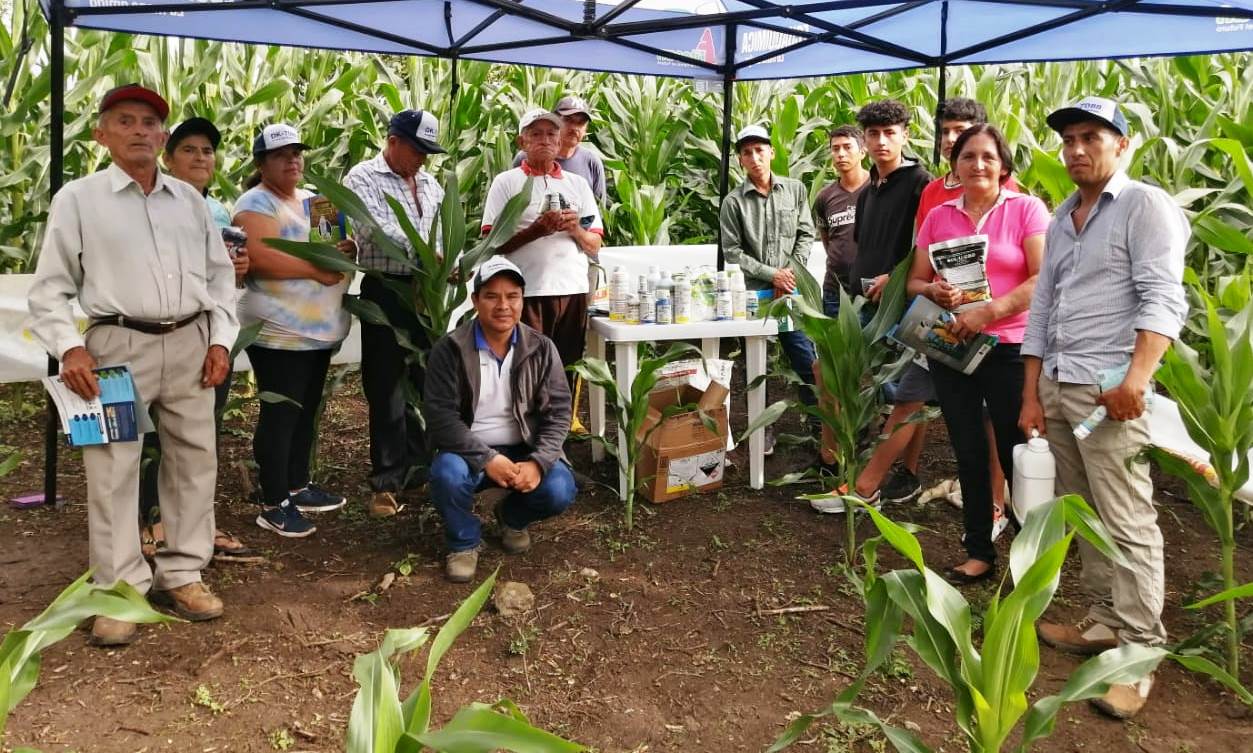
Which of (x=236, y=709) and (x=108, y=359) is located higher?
(x=108, y=359)

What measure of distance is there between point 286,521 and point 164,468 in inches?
33.5

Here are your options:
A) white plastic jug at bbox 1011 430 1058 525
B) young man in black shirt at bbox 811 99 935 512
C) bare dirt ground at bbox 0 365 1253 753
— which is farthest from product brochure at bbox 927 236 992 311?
bare dirt ground at bbox 0 365 1253 753

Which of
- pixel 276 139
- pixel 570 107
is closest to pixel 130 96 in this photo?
pixel 276 139

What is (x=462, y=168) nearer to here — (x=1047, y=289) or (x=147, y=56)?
(x=147, y=56)

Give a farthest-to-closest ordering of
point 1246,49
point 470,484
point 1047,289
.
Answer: point 1246,49, point 470,484, point 1047,289

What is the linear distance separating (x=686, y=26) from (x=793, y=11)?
1.98 feet

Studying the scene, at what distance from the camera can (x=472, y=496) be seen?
3.78 meters

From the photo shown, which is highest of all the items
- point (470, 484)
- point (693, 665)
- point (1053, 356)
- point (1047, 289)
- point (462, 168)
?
point (462, 168)

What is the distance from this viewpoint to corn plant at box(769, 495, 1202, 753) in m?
2.04

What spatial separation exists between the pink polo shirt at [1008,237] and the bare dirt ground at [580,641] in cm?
97

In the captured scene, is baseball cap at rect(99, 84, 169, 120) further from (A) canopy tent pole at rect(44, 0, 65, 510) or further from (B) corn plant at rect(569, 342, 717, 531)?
(B) corn plant at rect(569, 342, 717, 531)

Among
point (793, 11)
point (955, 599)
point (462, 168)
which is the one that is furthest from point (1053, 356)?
point (462, 168)

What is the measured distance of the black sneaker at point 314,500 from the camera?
444 cm

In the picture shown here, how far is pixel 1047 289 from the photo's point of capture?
121 inches
